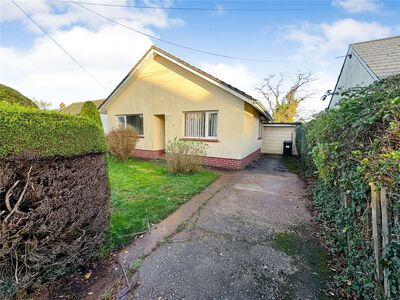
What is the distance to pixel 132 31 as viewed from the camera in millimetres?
9672

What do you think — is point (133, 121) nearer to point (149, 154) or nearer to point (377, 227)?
point (149, 154)

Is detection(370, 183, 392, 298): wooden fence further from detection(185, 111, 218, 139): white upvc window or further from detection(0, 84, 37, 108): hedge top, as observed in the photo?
detection(185, 111, 218, 139): white upvc window

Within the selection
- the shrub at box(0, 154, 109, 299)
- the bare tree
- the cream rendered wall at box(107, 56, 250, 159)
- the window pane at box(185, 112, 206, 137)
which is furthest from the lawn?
the bare tree

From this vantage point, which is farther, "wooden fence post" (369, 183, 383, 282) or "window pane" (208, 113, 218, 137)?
"window pane" (208, 113, 218, 137)

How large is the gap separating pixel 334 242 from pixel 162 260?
8.54 feet

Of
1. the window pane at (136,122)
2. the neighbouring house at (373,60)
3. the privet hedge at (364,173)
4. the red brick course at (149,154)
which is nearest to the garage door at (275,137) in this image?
the neighbouring house at (373,60)

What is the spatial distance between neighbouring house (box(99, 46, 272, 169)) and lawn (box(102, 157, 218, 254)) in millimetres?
2300

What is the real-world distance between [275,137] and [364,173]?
44.7 ft

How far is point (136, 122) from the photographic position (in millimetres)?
11508

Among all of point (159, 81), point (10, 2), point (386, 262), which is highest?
point (10, 2)

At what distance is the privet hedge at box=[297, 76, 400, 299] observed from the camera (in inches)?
54.4

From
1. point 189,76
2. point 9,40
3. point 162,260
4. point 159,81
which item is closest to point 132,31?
point 159,81

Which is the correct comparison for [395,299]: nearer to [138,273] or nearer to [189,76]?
[138,273]

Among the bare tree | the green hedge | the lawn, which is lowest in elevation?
the lawn
